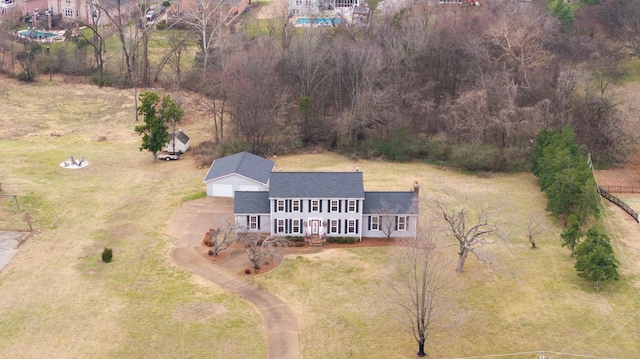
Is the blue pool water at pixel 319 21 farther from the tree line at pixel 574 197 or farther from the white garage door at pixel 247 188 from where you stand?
the white garage door at pixel 247 188

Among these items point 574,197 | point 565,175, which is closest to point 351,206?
point 574,197

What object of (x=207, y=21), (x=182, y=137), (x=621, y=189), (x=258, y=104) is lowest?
(x=621, y=189)

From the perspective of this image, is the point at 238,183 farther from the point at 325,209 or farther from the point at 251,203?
the point at 325,209

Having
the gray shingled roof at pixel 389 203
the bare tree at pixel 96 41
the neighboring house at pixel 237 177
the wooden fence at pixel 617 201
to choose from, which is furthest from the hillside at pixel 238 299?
the bare tree at pixel 96 41

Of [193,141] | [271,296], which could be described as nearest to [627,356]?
[271,296]

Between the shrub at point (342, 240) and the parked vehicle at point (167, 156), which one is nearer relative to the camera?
the shrub at point (342, 240)

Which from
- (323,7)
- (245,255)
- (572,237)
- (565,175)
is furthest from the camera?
(323,7)
